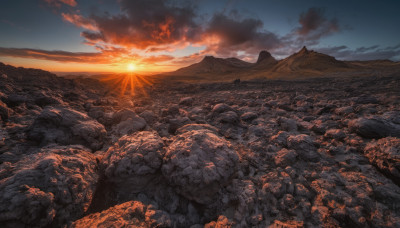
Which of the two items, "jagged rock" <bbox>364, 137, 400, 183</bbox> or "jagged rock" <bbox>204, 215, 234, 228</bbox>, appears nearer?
"jagged rock" <bbox>204, 215, 234, 228</bbox>

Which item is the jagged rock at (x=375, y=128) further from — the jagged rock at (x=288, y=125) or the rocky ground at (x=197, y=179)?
the jagged rock at (x=288, y=125)

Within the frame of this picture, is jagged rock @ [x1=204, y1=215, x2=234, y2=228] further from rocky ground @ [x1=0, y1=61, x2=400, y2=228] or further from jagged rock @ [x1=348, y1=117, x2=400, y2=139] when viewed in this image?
jagged rock @ [x1=348, y1=117, x2=400, y2=139]

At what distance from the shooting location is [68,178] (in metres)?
2.61

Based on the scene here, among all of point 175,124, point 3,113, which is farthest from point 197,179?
point 3,113

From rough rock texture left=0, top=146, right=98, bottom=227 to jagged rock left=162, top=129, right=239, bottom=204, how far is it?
4.90ft

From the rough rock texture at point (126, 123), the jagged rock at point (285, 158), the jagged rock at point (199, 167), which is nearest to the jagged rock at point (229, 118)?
the jagged rock at point (285, 158)

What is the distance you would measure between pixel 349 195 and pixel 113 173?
4463 mm

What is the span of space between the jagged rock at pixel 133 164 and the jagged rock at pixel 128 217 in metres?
0.44

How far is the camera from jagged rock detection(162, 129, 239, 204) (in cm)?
276

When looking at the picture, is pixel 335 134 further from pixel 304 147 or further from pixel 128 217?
pixel 128 217

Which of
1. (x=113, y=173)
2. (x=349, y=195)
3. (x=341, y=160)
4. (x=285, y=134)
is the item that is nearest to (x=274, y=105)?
(x=285, y=134)

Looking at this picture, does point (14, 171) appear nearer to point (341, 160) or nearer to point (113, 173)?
point (113, 173)

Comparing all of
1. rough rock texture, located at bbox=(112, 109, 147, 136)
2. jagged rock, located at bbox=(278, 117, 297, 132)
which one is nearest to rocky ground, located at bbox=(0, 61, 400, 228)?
jagged rock, located at bbox=(278, 117, 297, 132)

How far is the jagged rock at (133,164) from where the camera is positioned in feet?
9.81
